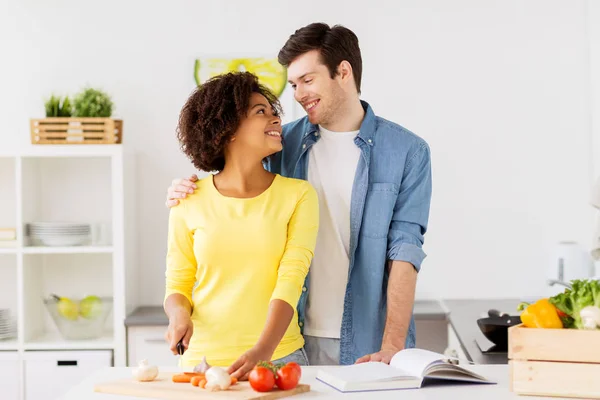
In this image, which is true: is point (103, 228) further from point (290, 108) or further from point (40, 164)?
point (290, 108)

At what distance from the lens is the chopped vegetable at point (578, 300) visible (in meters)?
1.68

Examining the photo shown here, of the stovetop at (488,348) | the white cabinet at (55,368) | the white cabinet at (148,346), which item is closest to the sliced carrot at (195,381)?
the stovetop at (488,348)

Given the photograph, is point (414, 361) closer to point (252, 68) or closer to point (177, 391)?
point (177, 391)

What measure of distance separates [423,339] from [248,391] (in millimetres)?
2310

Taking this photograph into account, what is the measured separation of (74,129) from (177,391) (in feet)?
7.72

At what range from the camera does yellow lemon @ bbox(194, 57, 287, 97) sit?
404 centimetres

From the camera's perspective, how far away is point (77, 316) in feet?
12.4

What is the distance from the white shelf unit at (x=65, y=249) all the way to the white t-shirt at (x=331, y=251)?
62.1 inches

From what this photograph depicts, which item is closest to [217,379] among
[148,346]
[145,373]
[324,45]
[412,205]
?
[145,373]

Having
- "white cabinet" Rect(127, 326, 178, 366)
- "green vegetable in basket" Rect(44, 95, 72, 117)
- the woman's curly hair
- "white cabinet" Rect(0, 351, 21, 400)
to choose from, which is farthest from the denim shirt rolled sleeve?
"white cabinet" Rect(0, 351, 21, 400)

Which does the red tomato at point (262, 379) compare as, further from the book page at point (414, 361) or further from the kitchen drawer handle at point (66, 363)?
the kitchen drawer handle at point (66, 363)

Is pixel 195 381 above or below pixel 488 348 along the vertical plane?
above

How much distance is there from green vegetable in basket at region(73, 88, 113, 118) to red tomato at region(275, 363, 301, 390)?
7.85ft

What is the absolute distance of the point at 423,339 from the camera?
3873mm
